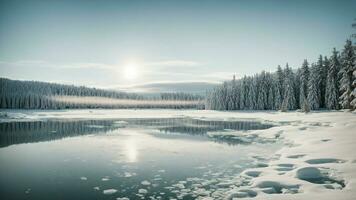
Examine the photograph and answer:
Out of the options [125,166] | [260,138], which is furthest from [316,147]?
[125,166]

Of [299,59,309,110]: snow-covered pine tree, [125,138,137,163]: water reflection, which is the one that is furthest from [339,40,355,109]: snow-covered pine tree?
[125,138,137,163]: water reflection

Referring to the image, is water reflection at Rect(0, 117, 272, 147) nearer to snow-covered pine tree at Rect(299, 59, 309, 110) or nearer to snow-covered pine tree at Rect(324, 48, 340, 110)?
snow-covered pine tree at Rect(324, 48, 340, 110)

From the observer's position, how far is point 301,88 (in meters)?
75.0

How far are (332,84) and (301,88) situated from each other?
422 inches

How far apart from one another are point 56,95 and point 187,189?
14508 centimetres

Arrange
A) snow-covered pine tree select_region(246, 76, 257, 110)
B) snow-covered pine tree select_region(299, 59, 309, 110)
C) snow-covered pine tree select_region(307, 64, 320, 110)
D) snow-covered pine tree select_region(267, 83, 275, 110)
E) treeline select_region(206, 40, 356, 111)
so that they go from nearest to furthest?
1. treeline select_region(206, 40, 356, 111)
2. snow-covered pine tree select_region(307, 64, 320, 110)
3. snow-covered pine tree select_region(299, 59, 309, 110)
4. snow-covered pine tree select_region(267, 83, 275, 110)
5. snow-covered pine tree select_region(246, 76, 257, 110)

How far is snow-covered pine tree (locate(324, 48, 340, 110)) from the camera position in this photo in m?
64.8

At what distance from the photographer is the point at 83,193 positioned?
37.4ft

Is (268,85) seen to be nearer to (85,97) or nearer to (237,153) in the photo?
(237,153)

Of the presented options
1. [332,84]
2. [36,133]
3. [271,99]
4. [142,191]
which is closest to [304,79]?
[332,84]

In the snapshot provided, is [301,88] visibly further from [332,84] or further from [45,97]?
[45,97]

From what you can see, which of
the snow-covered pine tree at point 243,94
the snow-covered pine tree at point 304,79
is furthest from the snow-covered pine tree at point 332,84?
the snow-covered pine tree at point 243,94

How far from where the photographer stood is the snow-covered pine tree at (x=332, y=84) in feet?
213

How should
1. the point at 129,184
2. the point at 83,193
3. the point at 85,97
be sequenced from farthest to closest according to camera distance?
the point at 85,97 < the point at 129,184 < the point at 83,193
